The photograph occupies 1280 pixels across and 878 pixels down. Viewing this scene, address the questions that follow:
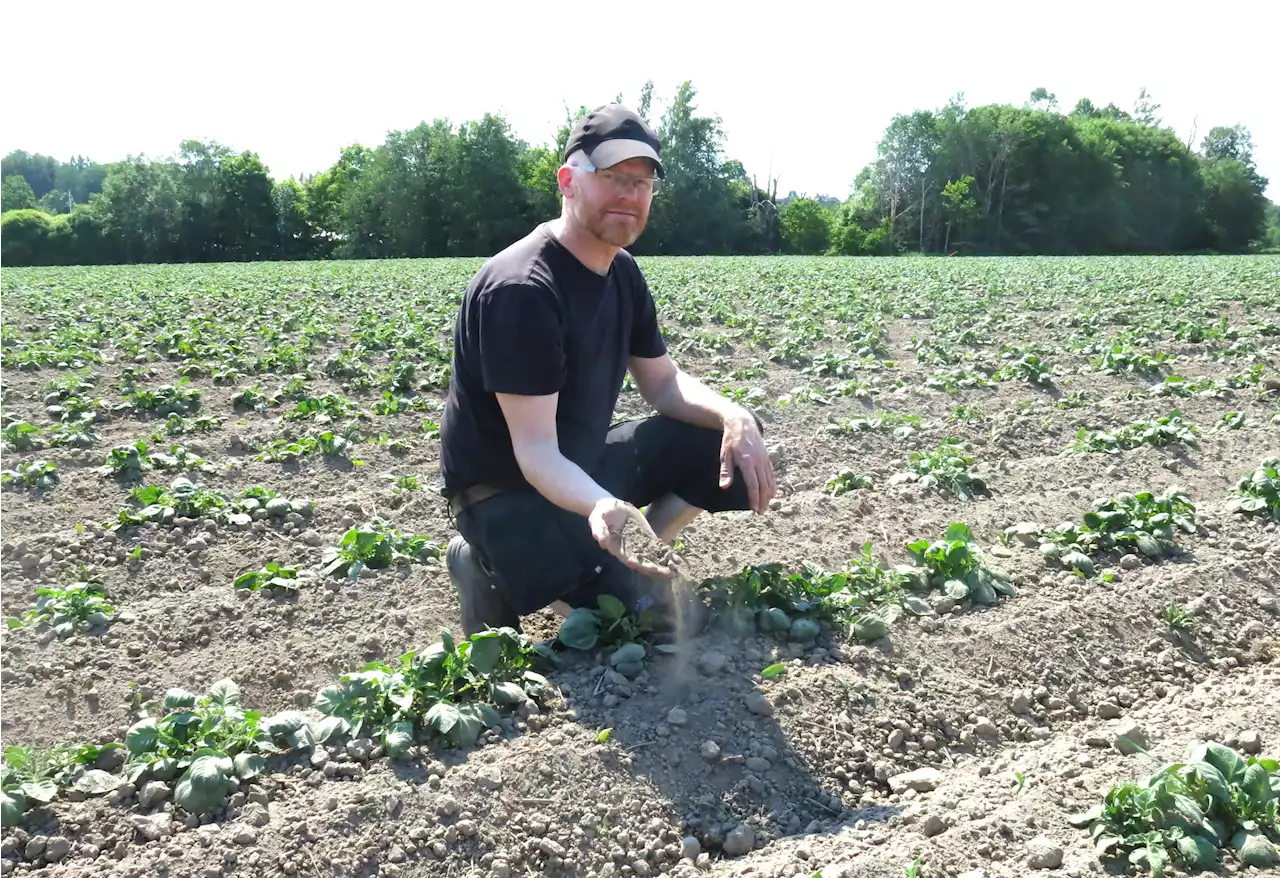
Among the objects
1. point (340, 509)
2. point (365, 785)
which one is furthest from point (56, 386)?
point (365, 785)

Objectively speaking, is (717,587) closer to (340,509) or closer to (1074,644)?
(1074,644)

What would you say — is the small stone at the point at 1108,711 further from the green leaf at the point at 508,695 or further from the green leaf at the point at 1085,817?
the green leaf at the point at 508,695

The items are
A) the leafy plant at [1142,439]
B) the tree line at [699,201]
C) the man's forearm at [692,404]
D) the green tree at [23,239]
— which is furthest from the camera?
the tree line at [699,201]

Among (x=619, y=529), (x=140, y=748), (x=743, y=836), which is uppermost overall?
(x=619, y=529)

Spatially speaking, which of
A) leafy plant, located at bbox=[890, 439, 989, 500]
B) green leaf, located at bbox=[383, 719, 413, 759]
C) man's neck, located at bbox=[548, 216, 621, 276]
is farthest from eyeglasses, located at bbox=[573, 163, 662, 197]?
leafy plant, located at bbox=[890, 439, 989, 500]

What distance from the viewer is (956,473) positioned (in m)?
5.29

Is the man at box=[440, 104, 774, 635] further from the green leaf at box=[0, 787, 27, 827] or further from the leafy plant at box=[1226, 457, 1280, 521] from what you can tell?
the leafy plant at box=[1226, 457, 1280, 521]

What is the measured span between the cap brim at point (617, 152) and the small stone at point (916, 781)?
193 centimetres

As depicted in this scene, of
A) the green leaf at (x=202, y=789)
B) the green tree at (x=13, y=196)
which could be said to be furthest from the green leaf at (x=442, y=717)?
the green tree at (x=13, y=196)

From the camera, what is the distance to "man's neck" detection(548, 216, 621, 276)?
10.8 feet

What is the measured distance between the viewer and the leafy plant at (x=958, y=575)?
3.71 meters

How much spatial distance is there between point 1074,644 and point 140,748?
9.40ft

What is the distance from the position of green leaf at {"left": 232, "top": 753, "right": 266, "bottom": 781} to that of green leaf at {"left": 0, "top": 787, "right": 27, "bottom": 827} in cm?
48

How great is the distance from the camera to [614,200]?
3188 mm
